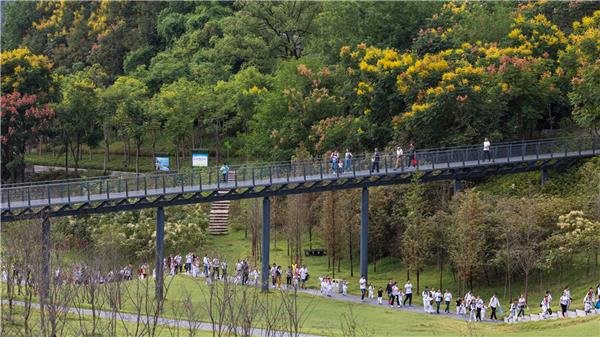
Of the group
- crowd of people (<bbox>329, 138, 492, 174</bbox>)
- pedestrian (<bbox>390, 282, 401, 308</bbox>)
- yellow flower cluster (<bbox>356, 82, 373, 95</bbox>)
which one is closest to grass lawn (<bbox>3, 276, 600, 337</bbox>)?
pedestrian (<bbox>390, 282, 401, 308</bbox>)

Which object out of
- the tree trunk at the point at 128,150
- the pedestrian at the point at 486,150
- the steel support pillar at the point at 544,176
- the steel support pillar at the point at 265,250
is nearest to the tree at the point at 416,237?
the pedestrian at the point at 486,150

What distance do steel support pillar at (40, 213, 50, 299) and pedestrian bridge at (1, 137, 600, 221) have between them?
847mm

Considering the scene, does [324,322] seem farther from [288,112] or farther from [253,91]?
[253,91]

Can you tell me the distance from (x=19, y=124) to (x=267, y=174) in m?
33.9

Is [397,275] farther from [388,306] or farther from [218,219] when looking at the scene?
[218,219]

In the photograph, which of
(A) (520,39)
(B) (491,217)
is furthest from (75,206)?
(A) (520,39)

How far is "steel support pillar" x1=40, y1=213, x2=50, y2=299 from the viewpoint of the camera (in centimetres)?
4225

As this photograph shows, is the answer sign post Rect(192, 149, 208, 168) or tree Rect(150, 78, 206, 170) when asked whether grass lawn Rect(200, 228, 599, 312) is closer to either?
sign post Rect(192, 149, 208, 168)

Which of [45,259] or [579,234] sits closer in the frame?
[45,259]

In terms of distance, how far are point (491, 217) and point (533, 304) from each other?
655 cm

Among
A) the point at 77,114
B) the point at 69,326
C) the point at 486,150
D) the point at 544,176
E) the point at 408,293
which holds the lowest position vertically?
the point at 408,293

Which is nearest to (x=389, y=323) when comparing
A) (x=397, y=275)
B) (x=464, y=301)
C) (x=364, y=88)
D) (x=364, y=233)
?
(x=464, y=301)

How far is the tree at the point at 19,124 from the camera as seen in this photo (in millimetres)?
92000

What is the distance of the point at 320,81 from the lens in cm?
9281
